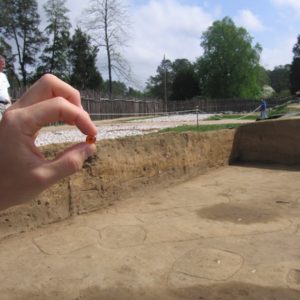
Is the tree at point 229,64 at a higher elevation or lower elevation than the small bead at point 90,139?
higher

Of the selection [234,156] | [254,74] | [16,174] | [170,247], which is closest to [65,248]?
[170,247]

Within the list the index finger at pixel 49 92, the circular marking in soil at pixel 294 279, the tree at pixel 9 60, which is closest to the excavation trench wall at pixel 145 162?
the circular marking in soil at pixel 294 279

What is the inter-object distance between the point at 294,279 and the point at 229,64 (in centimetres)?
5650

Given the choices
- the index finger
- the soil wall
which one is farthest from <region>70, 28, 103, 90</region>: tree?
the index finger

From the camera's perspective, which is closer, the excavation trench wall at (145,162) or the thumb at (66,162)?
the thumb at (66,162)

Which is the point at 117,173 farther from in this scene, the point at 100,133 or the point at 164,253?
the point at 100,133

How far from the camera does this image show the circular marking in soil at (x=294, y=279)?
11.0ft

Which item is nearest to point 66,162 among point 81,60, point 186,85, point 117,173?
point 117,173

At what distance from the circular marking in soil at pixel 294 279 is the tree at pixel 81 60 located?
3612cm

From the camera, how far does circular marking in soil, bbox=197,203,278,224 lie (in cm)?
520

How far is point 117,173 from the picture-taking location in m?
6.25

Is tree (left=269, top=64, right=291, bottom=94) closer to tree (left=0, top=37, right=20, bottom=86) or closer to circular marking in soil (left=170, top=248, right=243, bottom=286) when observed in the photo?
tree (left=0, top=37, right=20, bottom=86)

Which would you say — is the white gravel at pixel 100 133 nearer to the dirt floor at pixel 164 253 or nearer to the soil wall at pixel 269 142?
the dirt floor at pixel 164 253

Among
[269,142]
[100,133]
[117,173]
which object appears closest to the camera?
[117,173]
